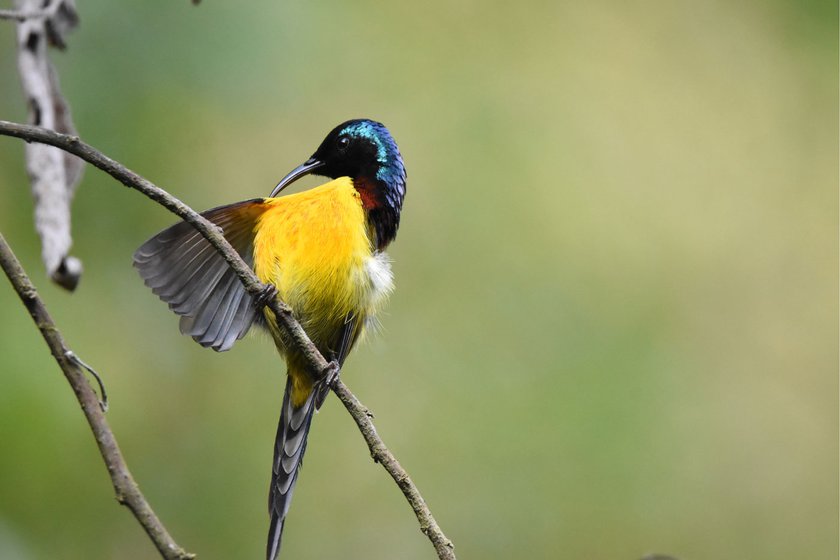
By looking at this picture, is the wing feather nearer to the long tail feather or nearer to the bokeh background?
the long tail feather

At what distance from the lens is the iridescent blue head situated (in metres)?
3.70

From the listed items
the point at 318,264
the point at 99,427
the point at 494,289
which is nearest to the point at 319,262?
the point at 318,264

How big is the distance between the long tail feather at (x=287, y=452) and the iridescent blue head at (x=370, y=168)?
0.66 m

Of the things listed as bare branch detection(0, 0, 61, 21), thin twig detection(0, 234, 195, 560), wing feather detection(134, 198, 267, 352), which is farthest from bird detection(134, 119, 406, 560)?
thin twig detection(0, 234, 195, 560)

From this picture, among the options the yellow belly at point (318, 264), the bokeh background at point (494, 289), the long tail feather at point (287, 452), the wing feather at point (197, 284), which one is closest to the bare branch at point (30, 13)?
the wing feather at point (197, 284)

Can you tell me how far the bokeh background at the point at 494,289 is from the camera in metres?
4.32

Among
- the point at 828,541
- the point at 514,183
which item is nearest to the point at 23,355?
the point at 514,183

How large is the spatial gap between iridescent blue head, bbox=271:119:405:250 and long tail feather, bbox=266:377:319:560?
0.66 metres

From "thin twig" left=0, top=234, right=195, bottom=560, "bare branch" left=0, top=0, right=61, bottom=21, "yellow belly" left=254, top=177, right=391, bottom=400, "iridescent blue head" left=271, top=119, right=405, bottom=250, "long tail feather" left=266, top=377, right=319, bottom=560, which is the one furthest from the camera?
"iridescent blue head" left=271, top=119, right=405, bottom=250

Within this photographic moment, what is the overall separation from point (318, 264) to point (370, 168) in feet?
2.05

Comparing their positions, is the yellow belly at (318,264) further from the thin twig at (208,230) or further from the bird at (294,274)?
the thin twig at (208,230)

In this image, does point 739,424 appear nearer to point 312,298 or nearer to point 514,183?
point 514,183

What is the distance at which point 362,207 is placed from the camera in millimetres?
3641

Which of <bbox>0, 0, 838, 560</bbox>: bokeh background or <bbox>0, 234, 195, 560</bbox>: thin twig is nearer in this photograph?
<bbox>0, 234, 195, 560</bbox>: thin twig
